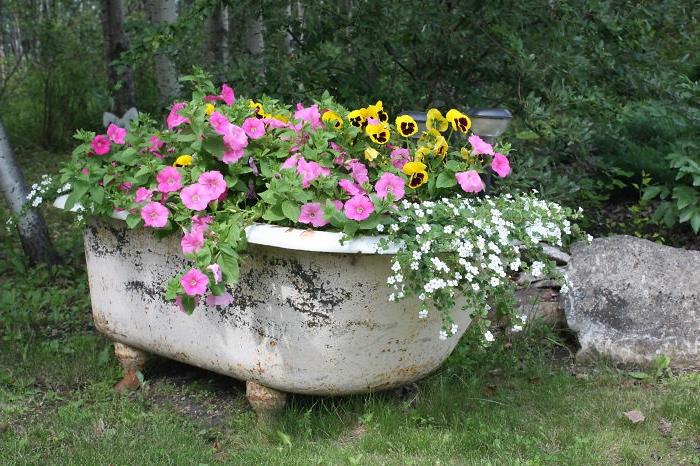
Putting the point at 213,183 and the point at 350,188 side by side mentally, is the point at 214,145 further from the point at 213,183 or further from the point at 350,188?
the point at 350,188

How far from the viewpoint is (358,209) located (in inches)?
92.9

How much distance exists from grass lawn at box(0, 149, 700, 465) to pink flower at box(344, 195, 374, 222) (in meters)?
0.73

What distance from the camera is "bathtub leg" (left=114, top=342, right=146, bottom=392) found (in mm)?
3152

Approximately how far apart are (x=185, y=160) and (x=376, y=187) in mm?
618

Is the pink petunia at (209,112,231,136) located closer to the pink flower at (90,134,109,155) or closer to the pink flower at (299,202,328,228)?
the pink flower at (299,202,328,228)

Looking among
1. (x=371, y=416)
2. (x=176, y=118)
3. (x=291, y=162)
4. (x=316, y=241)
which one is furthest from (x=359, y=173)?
(x=371, y=416)

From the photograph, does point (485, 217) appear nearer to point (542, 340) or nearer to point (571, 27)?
point (542, 340)

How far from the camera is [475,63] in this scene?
420 centimetres

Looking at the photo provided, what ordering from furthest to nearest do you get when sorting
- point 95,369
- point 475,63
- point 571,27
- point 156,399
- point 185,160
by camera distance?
point 475,63, point 571,27, point 95,369, point 156,399, point 185,160

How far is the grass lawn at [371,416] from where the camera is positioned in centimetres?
257

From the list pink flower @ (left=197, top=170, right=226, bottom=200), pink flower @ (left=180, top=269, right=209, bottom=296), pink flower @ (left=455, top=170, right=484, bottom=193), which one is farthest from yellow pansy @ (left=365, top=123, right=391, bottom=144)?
pink flower @ (left=180, top=269, right=209, bottom=296)

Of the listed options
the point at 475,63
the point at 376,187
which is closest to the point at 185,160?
the point at 376,187

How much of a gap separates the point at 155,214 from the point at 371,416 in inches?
36.5

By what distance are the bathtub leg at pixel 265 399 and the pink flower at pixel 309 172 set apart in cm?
69
